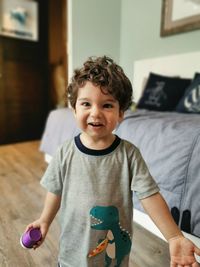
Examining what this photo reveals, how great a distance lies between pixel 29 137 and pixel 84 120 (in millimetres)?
3447

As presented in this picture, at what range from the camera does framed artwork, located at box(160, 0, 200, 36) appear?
2.33 meters

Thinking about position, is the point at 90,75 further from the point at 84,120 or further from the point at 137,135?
the point at 137,135

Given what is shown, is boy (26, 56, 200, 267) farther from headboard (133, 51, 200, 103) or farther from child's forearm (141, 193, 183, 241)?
headboard (133, 51, 200, 103)

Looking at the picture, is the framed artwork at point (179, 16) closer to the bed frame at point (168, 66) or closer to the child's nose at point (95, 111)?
the bed frame at point (168, 66)

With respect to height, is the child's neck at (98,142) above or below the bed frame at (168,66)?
below

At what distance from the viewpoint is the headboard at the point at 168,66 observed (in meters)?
2.38

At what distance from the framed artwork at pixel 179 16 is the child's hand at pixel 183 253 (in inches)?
89.3

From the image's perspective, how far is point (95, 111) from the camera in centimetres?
60

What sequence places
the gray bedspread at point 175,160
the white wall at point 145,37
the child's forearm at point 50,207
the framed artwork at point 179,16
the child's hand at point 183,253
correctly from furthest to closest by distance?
the white wall at point 145,37 < the framed artwork at point 179,16 < the gray bedspread at point 175,160 < the child's forearm at point 50,207 < the child's hand at point 183,253

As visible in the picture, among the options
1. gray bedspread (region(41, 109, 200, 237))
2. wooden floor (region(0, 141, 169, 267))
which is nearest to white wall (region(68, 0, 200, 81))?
wooden floor (region(0, 141, 169, 267))

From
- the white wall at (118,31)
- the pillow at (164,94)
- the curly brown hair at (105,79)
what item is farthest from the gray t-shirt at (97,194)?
the white wall at (118,31)

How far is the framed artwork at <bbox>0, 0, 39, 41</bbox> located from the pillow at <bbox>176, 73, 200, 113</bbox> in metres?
2.61

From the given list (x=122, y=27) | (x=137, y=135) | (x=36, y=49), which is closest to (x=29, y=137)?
(x=36, y=49)

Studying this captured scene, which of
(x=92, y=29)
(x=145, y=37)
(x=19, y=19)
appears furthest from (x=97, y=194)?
(x=19, y=19)
